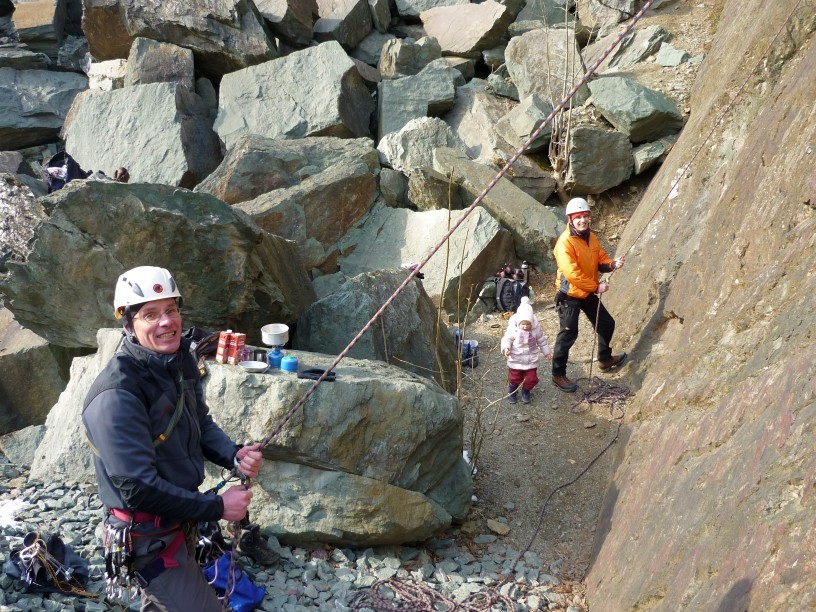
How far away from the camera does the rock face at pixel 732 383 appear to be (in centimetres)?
287

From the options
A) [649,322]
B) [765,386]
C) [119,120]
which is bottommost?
[119,120]

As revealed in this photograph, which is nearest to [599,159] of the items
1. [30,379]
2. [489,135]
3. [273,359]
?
[489,135]

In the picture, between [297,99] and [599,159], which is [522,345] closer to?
[599,159]

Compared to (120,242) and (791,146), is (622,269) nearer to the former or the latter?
(791,146)

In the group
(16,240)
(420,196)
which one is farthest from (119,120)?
(16,240)

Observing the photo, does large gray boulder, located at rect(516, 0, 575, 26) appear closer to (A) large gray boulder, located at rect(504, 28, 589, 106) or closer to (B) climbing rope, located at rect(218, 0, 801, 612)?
(A) large gray boulder, located at rect(504, 28, 589, 106)

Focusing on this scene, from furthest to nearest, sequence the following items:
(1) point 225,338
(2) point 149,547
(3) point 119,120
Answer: (3) point 119,120 → (1) point 225,338 → (2) point 149,547

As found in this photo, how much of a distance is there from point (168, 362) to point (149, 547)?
0.76 metres

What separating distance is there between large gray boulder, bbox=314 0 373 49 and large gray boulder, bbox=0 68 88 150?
601 centimetres

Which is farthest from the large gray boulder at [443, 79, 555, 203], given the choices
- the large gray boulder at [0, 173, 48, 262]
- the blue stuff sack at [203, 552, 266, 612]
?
the blue stuff sack at [203, 552, 266, 612]

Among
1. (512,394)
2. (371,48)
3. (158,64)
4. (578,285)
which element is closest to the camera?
(578,285)

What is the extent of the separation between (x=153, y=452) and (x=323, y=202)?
8.04 m

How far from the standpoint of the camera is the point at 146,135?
13367 mm

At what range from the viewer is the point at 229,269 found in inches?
271
